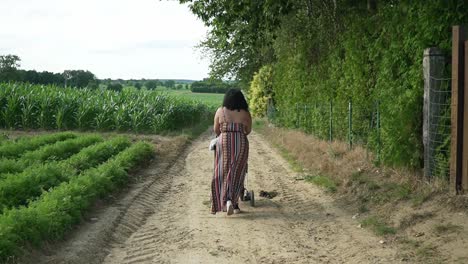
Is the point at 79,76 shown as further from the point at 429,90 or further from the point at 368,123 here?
the point at 429,90

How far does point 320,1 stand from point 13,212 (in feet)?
45.1

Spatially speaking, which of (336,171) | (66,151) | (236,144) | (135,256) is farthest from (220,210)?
(66,151)

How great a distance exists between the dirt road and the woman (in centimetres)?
32

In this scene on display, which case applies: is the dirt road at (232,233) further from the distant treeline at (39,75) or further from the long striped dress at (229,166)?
the distant treeline at (39,75)

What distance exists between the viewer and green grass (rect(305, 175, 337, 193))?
1111 centimetres

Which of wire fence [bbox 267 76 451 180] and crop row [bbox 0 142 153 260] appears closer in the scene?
crop row [bbox 0 142 153 260]

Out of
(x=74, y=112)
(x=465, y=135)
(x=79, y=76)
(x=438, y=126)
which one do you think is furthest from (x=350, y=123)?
(x=79, y=76)

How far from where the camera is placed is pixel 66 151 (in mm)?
15648

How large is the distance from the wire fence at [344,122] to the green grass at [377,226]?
10.4ft

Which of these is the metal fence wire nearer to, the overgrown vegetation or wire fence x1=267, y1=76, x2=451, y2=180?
wire fence x1=267, y1=76, x2=451, y2=180

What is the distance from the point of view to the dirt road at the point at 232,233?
6711 millimetres

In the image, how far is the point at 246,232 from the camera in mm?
7863

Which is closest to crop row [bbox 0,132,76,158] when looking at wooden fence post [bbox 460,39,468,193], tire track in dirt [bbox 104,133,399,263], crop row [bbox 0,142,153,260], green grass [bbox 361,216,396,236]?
crop row [bbox 0,142,153,260]

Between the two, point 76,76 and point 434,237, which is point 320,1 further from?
point 76,76
